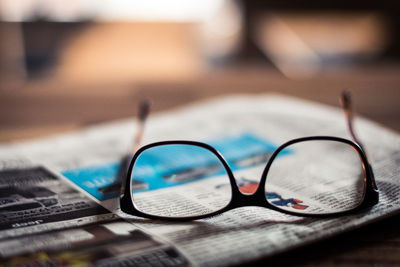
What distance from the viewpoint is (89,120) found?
2.82ft

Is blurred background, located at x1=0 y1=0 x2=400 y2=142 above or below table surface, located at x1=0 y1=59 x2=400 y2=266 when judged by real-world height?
above

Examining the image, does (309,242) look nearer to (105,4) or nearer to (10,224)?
(10,224)

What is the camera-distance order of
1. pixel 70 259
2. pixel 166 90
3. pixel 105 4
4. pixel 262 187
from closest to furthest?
pixel 70 259 → pixel 262 187 → pixel 166 90 → pixel 105 4

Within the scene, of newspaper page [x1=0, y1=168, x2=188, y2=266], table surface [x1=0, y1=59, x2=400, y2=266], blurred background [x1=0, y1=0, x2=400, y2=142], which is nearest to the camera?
newspaper page [x1=0, y1=168, x2=188, y2=266]

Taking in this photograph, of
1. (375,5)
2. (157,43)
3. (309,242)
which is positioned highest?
(375,5)

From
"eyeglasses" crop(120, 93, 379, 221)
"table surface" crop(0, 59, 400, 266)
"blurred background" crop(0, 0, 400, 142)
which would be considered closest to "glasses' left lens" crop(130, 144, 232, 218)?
"eyeglasses" crop(120, 93, 379, 221)

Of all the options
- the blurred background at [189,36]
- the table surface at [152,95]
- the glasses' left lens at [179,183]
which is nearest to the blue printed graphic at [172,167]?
the glasses' left lens at [179,183]

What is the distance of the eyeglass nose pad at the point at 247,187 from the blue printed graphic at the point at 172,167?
43mm

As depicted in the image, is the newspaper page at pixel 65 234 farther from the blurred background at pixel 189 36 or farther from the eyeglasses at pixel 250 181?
the blurred background at pixel 189 36

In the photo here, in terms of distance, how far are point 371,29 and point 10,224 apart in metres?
2.31

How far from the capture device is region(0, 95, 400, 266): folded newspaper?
0.37 meters

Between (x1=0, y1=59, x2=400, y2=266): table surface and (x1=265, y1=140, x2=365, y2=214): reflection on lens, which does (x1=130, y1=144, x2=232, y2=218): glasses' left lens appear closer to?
(x1=265, y1=140, x2=365, y2=214): reflection on lens

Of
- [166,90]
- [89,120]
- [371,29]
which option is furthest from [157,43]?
[89,120]

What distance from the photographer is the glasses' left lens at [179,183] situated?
46cm
